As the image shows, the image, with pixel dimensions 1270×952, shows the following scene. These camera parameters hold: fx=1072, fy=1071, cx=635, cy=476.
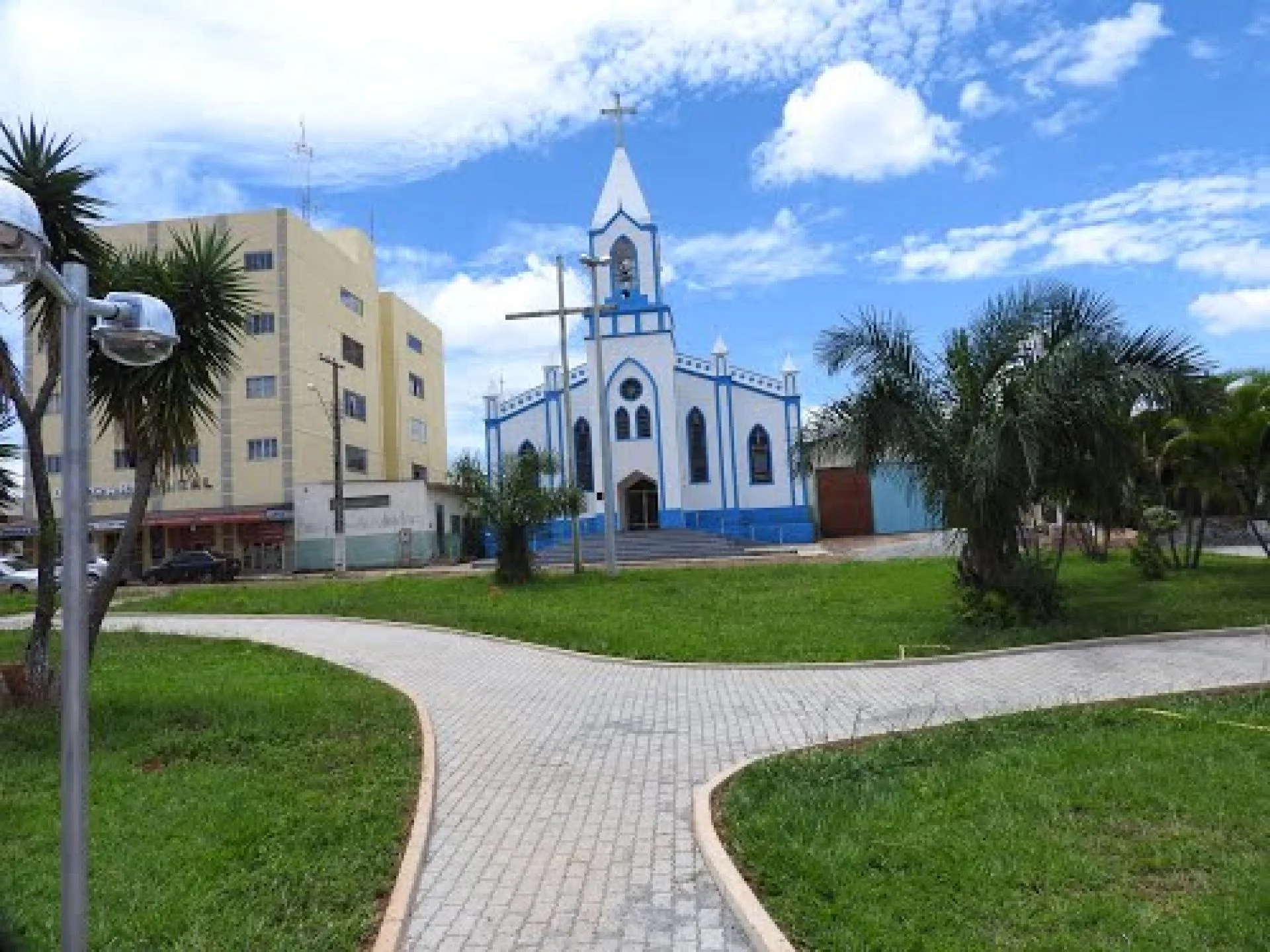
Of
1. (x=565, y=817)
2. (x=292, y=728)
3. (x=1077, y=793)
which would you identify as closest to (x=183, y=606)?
(x=292, y=728)

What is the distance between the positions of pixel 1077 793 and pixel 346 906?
4007 millimetres

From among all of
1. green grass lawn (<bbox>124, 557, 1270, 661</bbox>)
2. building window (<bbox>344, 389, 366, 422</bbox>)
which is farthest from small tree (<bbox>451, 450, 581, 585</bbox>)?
building window (<bbox>344, 389, 366, 422</bbox>)

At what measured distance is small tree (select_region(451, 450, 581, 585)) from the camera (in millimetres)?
25625

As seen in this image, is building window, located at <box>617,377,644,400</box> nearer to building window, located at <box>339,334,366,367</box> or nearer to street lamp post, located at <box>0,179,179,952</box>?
building window, located at <box>339,334,366,367</box>

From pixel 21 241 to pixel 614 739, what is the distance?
6417 mm

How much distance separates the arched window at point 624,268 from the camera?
147 feet

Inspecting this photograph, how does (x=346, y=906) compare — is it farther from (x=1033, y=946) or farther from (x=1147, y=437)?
(x=1147, y=437)

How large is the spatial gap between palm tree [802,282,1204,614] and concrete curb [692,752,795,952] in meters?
Answer: 8.56

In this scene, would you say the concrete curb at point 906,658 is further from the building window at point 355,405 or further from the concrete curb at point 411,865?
the building window at point 355,405

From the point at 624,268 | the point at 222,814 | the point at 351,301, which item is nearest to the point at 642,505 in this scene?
the point at 624,268

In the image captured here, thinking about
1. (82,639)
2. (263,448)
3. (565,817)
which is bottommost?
(565,817)

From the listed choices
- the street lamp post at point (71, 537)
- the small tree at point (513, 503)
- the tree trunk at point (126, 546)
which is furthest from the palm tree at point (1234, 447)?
the street lamp post at point (71, 537)

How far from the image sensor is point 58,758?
314 inches

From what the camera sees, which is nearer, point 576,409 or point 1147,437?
point 1147,437
